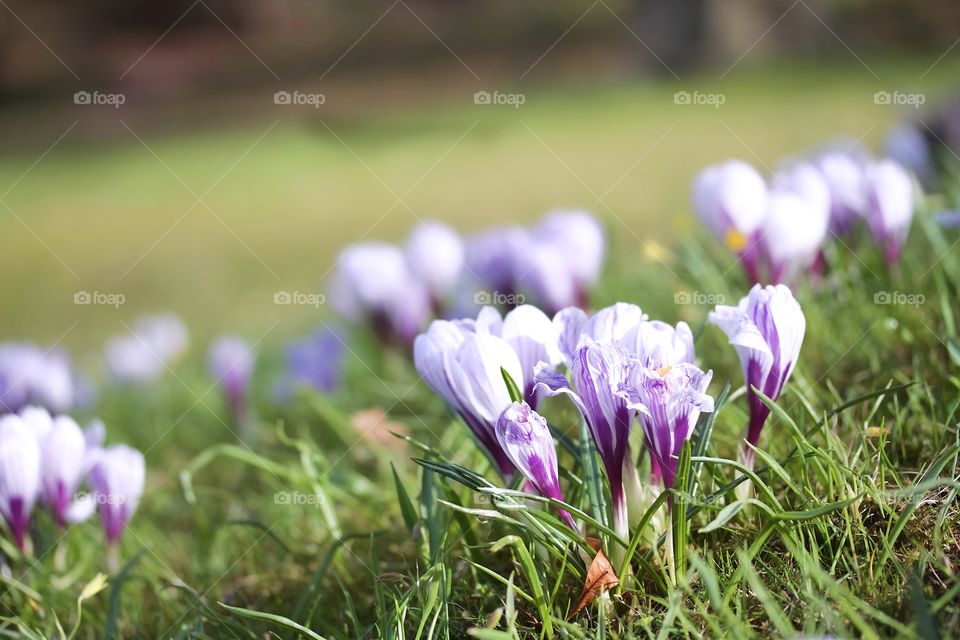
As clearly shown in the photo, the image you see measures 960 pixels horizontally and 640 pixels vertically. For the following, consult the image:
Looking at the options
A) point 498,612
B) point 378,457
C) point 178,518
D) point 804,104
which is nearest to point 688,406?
point 498,612

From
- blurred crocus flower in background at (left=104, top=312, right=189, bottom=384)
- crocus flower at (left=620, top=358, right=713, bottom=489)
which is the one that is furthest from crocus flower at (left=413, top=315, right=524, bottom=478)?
blurred crocus flower in background at (left=104, top=312, right=189, bottom=384)

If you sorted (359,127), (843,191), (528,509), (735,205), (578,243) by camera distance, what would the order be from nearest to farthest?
(528,509) < (735,205) < (843,191) < (578,243) < (359,127)

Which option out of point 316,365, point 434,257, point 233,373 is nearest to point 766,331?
point 434,257

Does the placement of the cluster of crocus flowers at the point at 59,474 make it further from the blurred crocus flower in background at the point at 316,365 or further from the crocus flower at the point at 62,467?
the blurred crocus flower in background at the point at 316,365

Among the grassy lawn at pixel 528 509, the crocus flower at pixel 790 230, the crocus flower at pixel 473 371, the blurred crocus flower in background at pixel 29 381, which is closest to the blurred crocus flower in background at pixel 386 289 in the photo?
the grassy lawn at pixel 528 509

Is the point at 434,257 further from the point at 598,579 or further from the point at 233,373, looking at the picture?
the point at 598,579

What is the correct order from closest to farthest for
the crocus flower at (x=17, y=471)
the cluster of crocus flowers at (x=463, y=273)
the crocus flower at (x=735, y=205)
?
1. the crocus flower at (x=17, y=471)
2. the crocus flower at (x=735, y=205)
3. the cluster of crocus flowers at (x=463, y=273)
